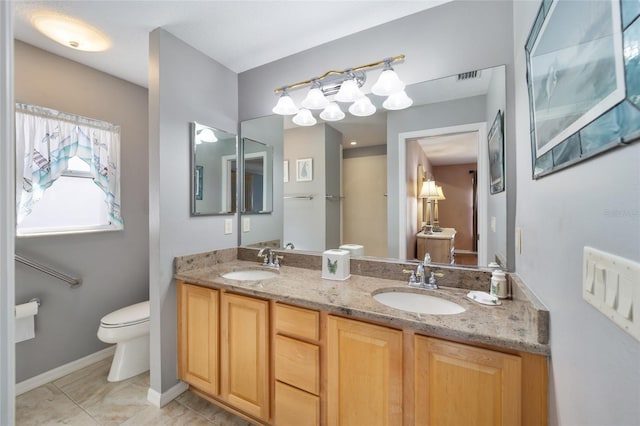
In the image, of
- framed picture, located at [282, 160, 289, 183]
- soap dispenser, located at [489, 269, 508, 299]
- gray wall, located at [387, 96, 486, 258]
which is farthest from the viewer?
framed picture, located at [282, 160, 289, 183]

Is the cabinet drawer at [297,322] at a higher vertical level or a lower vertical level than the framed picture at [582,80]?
lower

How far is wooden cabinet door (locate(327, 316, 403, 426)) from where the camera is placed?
1.07 m

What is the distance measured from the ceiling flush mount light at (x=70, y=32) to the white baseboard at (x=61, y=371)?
232cm

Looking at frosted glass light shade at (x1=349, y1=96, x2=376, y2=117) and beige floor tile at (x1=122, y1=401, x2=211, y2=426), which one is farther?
frosted glass light shade at (x1=349, y1=96, x2=376, y2=117)

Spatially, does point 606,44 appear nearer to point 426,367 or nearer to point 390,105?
point 426,367

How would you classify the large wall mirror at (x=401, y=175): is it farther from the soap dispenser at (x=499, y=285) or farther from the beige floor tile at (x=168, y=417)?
the beige floor tile at (x=168, y=417)

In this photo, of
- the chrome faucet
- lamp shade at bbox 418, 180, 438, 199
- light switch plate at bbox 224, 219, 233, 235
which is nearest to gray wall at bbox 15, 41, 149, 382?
light switch plate at bbox 224, 219, 233, 235

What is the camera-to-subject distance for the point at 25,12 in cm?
154

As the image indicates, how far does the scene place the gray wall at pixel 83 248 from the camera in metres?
1.88

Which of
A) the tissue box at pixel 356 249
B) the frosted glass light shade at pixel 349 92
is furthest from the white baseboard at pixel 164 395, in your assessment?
the frosted glass light shade at pixel 349 92

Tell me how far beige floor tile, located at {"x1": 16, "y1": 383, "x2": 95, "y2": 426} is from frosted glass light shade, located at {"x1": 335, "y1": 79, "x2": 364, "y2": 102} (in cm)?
245

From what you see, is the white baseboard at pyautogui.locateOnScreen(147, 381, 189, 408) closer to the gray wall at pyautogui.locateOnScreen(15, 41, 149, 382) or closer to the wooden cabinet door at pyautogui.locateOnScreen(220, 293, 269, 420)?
the wooden cabinet door at pyautogui.locateOnScreen(220, 293, 269, 420)

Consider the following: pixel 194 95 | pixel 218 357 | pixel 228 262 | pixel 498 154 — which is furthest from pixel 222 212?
pixel 498 154

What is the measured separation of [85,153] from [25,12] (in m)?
0.90
